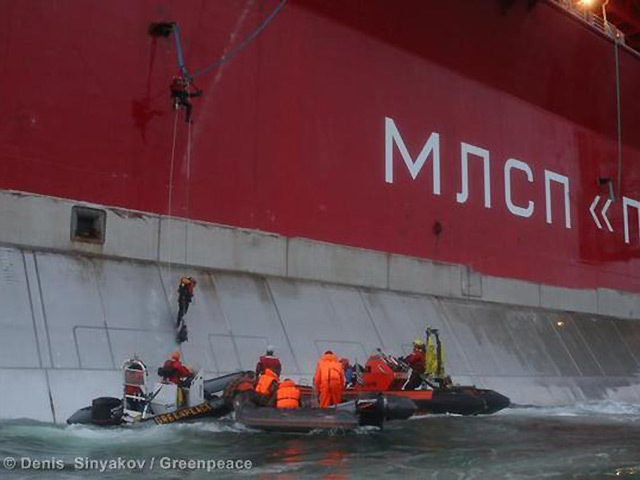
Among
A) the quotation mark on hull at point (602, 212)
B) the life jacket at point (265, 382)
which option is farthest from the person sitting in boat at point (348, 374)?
the quotation mark on hull at point (602, 212)

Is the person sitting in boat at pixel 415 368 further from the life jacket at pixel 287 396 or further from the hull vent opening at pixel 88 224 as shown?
the hull vent opening at pixel 88 224

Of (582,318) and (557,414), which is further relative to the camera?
(582,318)

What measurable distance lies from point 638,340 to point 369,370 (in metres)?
14.3

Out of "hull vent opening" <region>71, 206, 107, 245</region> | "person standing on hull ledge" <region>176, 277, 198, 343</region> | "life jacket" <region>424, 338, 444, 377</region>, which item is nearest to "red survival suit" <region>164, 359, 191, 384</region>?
"person standing on hull ledge" <region>176, 277, 198, 343</region>

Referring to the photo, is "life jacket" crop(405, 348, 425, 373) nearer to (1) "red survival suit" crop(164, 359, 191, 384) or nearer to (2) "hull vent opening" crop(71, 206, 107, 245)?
(1) "red survival suit" crop(164, 359, 191, 384)

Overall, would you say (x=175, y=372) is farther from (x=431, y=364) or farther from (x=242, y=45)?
(x=242, y=45)

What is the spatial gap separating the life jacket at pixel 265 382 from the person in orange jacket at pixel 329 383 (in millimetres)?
884

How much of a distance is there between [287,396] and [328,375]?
1.02 metres

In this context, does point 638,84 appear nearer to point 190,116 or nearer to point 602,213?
point 602,213

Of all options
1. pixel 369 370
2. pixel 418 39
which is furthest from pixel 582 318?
pixel 369 370

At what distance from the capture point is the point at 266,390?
11.4 metres

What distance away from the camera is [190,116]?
15000mm

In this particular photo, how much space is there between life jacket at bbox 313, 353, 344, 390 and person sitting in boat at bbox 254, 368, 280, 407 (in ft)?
2.87

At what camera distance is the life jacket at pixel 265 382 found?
1138 cm
